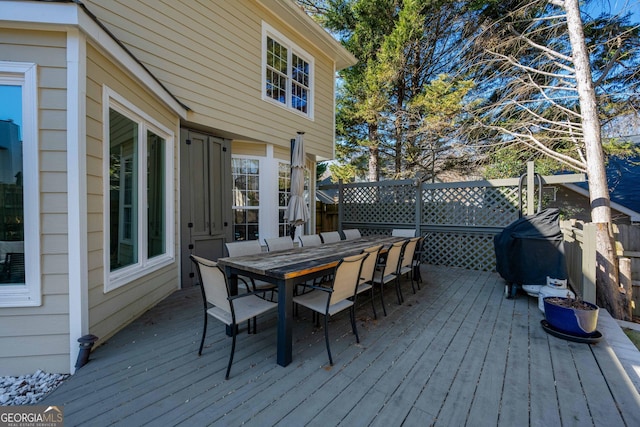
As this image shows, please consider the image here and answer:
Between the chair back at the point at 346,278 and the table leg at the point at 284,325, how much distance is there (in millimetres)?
397

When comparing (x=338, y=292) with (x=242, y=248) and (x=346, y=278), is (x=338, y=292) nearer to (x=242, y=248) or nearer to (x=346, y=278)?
(x=346, y=278)

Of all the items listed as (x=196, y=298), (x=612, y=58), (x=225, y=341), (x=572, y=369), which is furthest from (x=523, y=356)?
(x=612, y=58)

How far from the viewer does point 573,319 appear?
2775mm

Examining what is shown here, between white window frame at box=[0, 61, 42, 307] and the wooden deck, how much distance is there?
0.77 m

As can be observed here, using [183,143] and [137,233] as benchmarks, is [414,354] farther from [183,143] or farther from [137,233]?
[183,143]

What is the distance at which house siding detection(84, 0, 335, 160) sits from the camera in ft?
12.5

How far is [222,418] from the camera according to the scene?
1.71 meters

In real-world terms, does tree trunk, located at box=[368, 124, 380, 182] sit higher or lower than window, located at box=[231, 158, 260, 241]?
higher

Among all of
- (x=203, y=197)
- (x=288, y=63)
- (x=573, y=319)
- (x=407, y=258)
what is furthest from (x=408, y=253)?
(x=288, y=63)

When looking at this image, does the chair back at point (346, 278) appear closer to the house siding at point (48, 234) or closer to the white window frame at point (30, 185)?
the house siding at point (48, 234)

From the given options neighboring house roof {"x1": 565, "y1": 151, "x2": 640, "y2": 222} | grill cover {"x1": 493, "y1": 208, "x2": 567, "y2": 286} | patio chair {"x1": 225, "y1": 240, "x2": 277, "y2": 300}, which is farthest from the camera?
neighboring house roof {"x1": 565, "y1": 151, "x2": 640, "y2": 222}

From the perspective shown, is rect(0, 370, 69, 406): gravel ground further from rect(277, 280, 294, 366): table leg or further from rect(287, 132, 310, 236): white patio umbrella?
rect(287, 132, 310, 236): white patio umbrella

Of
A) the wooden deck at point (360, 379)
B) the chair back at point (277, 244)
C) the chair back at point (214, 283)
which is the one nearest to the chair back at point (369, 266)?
the wooden deck at point (360, 379)

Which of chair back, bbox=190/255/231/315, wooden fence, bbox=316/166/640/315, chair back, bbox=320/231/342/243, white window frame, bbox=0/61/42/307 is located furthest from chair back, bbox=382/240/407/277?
white window frame, bbox=0/61/42/307
